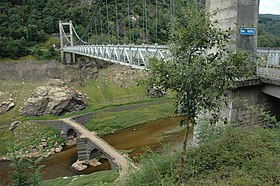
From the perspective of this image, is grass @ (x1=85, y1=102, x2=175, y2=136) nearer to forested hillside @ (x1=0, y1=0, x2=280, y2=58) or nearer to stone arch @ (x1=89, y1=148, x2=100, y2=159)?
stone arch @ (x1=89, y1=148, x2=100, y2=159)

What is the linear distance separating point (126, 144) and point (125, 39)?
16.9 metres

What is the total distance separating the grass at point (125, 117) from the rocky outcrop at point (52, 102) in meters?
3.35

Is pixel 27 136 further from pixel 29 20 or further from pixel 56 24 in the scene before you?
pixel 56 24

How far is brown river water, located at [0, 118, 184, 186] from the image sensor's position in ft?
56.9

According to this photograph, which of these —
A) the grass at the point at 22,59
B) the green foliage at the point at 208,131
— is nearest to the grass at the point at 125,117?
the grass at the point at 22,59

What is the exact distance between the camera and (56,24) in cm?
4366

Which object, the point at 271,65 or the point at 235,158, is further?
the point at 271,65

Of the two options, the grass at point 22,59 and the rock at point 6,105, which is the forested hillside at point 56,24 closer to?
the grass at point 22,59

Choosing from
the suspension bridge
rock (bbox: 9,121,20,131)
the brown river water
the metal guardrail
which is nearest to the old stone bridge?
the brown river water

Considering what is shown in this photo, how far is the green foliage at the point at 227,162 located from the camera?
579 cm

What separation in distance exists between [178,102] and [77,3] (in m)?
50.0

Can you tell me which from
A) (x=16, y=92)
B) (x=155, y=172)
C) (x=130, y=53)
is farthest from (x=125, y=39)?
(x=155, y=172)

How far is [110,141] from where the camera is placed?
22.4m

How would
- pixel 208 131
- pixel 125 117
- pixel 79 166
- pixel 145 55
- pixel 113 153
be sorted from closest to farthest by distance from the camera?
1. pixel 208 131
2. pixel 145 55
3. pixel 113 153
4. pixel 79 166
5. pixel 125 117
